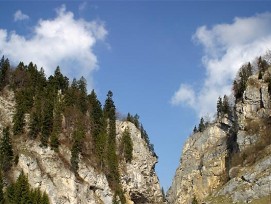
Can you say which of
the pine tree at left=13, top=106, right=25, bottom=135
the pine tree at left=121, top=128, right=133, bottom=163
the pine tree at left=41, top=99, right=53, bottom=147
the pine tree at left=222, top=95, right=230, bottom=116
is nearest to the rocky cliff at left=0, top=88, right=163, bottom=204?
the pine tree at left=121, top=128, right=133, bottom=163

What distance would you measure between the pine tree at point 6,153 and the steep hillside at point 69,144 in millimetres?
215

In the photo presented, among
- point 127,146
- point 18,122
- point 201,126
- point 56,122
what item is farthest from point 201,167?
point 18,122

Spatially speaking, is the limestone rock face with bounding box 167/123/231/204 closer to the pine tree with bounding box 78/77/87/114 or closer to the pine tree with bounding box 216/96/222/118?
the pine tree with bounding box 216/96/222/118

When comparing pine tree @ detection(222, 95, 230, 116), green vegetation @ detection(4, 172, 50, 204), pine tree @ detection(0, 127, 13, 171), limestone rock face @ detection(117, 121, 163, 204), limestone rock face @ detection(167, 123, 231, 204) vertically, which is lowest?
green vegetation @ detection(4, 172, 50, 204)

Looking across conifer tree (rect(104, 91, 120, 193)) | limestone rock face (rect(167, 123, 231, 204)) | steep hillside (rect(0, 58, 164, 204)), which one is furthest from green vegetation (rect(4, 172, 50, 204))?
limestone rock face (rect(167, 123, 231, 204))

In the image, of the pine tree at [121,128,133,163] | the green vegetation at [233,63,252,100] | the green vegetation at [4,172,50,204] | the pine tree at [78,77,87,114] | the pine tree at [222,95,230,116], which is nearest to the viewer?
the green vegetation at [4,172,50,204]

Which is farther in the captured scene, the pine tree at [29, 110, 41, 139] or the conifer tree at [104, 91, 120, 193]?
the conifer tree at [104, 91, 120, 193]

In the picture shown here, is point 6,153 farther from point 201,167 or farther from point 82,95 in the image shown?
point 201,167

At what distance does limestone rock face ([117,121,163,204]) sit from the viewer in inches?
4587

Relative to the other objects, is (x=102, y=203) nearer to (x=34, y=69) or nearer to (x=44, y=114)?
(x=44, y=114)

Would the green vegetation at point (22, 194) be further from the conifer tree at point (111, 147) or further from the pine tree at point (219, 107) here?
the pine tree at point (219, 107)

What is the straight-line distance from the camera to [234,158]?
124438 mm

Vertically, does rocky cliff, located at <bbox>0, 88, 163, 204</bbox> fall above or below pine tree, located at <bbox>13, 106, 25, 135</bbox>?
below

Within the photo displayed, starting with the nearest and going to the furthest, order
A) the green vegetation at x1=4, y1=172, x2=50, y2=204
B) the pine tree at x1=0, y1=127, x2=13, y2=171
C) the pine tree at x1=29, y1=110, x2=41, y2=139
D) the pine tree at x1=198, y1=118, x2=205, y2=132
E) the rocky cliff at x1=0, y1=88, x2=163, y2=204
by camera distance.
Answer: the green vegetation at x1=4, y1=172, x2=50, y2=204
the pine tree at x1=0, y1=127, x2=13, y2=171
the rocky cliff at x1=0, y1=88, x2=163, y2=204
the pine tree at x1=29, y1=110, x2=41, y2=139
the pine tree at x1=198, y1=118, x2=205, y2=132
